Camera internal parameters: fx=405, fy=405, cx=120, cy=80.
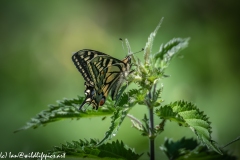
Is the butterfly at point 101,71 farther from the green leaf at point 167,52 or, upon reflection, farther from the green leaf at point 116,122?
the green leaf at point 116,122

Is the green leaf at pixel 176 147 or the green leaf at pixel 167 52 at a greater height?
the green leaf at pixel 167 52

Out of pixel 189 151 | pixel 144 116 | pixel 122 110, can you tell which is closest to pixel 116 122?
pixel 122 110

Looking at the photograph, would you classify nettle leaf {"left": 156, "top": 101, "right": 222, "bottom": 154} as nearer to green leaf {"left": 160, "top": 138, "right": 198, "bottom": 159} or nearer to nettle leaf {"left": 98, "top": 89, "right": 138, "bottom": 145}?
nettle leaf {"left": 98, "top": 89, "right": 138, "bottom": 145}

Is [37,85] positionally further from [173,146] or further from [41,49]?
[173,146]

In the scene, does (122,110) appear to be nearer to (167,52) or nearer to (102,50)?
(167,52)

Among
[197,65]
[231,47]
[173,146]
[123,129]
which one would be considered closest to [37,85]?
[123,129]

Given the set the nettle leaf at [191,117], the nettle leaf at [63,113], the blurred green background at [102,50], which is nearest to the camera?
the nettle leaf at [191,117]

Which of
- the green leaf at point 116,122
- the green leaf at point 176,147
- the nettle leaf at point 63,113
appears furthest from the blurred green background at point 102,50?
the green leaf at point 116,122
